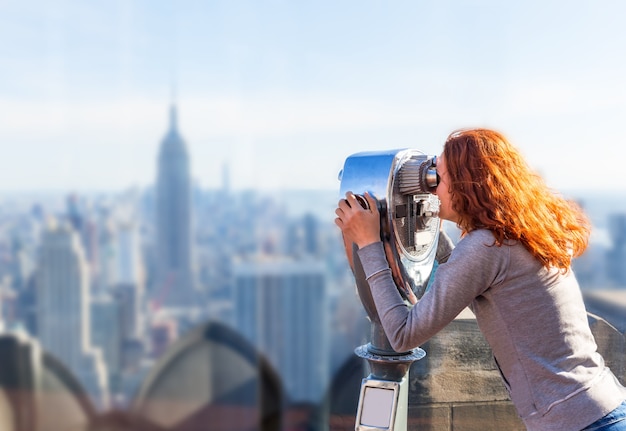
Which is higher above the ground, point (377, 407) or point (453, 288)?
point (453, 288)

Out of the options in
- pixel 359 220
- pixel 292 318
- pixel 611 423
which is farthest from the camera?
pixel 292 318

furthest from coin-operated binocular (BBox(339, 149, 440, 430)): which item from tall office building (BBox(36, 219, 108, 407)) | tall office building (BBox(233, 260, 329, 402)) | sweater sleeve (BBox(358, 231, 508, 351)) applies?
tall office building (BBox(36, 219, 108, 407))

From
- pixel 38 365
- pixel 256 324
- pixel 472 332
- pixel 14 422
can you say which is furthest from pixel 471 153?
pixel 256 324

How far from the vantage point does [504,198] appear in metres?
0.62

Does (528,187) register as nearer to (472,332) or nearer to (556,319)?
(556,319)

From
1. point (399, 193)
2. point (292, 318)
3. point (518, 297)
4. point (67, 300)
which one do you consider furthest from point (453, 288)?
point (67, 300)

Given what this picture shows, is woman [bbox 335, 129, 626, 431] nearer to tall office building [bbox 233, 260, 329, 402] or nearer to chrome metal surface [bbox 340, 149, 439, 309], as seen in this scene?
chrome metal surface [bbox 340, 149, 439, 309]

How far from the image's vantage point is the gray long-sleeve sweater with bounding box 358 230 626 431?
587mm

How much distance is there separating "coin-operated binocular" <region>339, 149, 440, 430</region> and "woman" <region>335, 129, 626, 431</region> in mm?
95

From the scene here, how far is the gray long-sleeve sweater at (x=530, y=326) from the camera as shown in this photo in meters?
0.59

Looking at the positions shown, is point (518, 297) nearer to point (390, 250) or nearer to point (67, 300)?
point (390, 250)

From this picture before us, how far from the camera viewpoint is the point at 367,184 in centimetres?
74

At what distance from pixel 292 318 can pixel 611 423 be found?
6156 mm

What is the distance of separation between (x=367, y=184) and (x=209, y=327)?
142 inches
